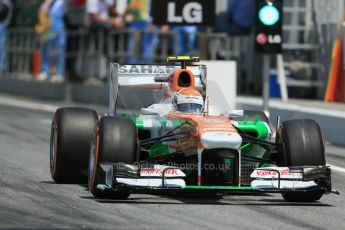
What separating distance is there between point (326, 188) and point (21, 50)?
4567 cm

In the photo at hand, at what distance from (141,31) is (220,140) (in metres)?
30.0

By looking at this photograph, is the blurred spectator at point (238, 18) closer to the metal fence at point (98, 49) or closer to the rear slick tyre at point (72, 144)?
the metal fence at point (98, 49)

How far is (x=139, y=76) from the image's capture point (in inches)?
596

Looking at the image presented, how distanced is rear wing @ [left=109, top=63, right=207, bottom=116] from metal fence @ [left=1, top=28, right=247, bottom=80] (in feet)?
59.6

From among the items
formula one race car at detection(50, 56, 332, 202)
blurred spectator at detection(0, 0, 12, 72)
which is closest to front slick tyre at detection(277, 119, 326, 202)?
formula one race car at detection(50, 56, 332, 202)

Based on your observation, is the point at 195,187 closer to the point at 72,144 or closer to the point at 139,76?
the point at 72,144

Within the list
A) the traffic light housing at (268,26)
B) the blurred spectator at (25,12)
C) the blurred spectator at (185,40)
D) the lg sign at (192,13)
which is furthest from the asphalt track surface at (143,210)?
the blurred spectator at (25,12)

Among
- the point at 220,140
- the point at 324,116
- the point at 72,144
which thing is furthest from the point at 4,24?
the point at 220,140

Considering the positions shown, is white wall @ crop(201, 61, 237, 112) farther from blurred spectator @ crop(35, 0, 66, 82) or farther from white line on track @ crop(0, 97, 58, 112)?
blurred spectator @ crop(35, 0, 66, 82)

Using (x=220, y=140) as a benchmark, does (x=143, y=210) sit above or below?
below

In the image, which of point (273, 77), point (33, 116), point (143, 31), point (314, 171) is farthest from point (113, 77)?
point (143, 31)

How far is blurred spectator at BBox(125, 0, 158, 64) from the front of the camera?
134 ft

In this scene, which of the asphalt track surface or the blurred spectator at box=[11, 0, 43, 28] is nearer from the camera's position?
the asphalt track surface

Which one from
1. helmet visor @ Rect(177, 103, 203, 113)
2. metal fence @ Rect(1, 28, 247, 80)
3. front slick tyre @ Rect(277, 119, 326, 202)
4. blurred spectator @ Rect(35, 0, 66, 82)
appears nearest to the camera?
front slick tyre @ Rect(277, 119, 326, 202)
